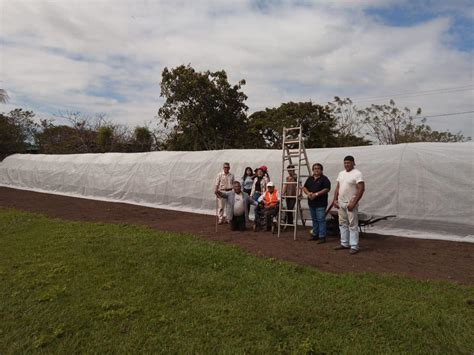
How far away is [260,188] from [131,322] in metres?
5.73

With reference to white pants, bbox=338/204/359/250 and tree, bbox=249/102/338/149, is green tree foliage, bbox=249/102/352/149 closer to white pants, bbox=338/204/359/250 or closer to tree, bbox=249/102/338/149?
tree, bbox=249/102/338/149

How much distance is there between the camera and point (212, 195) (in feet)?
38.0

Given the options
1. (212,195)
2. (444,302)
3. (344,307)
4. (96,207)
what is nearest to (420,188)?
(444,302)

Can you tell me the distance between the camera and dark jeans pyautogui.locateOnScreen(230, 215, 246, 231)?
8.20m

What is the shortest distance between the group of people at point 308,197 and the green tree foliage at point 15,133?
888 inches

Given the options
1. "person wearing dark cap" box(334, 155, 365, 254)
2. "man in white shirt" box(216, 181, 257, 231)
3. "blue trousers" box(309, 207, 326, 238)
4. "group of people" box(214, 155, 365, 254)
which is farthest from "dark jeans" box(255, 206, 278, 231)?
"person wearing dark cap" box(334, 155, 365, 254)

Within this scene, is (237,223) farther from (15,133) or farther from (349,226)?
(15,133)

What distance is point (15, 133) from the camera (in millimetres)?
26375

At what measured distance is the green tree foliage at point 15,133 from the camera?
25.4m

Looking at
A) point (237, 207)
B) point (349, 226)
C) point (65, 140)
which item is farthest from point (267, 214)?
point (65, 140)

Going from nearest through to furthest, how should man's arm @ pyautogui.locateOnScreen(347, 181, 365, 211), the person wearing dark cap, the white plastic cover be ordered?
man's arm @ pyautogui.locateOnScreen(347, 181, 365, 211) → the person wearing dark cap → the white plastic cover

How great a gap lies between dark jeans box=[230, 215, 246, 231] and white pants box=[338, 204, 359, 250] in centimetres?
255

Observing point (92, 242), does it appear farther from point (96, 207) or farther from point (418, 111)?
point (418, 111)

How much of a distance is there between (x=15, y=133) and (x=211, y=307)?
2786 centimetres
